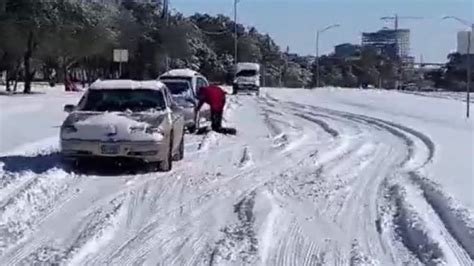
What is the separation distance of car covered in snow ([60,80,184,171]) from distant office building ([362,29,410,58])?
5502 inches

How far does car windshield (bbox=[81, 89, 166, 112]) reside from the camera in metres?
18.3

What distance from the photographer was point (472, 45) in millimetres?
37125

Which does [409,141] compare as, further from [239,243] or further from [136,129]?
[239,243]

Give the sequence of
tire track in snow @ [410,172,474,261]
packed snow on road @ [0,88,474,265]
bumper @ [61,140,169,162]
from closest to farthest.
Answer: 1. packed snow on road @ [0,88,474,265]
2. tire track in snow @ [410,172,474,261]
3. bumper @ [61,140,169,162]

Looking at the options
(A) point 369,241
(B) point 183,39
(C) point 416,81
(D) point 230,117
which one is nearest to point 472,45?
(D) point 230,117

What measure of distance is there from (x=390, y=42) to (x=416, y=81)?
57.4ft

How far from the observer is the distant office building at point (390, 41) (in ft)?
529

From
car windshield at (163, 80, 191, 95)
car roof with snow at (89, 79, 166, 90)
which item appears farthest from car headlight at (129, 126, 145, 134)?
car windshield at (163, 80, 191, 95)

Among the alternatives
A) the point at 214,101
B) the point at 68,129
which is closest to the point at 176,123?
the point at 68,129

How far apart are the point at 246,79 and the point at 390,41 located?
3457 inches

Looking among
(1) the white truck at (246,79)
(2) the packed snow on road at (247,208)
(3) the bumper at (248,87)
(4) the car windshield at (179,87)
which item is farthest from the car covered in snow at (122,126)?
(3) the bumper at (248,87)

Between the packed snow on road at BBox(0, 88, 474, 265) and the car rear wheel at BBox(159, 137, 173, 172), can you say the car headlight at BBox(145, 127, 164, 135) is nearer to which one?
the car rear wheel at BBox(159, 137, 173, 172)

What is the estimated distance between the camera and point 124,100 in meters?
18.5

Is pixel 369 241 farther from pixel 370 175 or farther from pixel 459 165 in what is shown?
pixel 459 165
